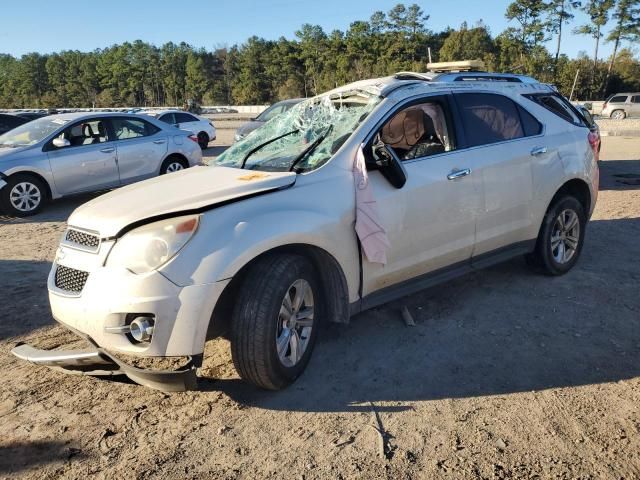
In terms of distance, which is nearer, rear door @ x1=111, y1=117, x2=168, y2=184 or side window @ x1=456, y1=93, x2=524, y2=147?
side window @ x1=456, y1=93, x2=524, y2=147

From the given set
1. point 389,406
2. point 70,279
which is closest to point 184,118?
point 70,279

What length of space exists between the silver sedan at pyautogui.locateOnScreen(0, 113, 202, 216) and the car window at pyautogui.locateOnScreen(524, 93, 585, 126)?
7.08m

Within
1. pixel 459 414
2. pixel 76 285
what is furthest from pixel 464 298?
pixel 76 285

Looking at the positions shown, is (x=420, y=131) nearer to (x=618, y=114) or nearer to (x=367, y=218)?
(x=367, y=218)

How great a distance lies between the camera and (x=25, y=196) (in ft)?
28.7

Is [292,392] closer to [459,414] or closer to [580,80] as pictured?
[459,414]

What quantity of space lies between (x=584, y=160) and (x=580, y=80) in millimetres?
57758

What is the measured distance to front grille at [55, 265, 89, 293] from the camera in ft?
10.3

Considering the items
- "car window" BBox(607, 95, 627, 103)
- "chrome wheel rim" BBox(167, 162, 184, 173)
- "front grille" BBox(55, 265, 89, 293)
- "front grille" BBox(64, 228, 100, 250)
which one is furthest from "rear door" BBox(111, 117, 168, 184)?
"car window" BBox(607, 95, 627, 103)

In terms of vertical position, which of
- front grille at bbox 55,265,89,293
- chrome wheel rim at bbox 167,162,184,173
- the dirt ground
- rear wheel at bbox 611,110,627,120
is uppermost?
front grille at bbox 55,265,89,293

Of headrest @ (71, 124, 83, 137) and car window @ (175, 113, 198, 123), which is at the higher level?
headrest @ (71, 124, 83, 137)

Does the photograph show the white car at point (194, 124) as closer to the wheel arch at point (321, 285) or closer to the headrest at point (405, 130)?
the headrest at point (405, 130)

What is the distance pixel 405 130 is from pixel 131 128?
6.90m

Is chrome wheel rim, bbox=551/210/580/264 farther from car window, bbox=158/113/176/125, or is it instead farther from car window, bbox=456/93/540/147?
car window, bbox=158/113/176/125
